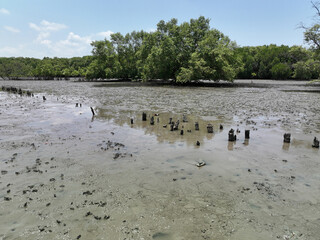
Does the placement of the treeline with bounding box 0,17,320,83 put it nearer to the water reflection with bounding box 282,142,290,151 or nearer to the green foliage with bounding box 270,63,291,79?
the green foliage with bounding box 270,63,291,79

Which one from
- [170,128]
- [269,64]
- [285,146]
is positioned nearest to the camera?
[285,146]

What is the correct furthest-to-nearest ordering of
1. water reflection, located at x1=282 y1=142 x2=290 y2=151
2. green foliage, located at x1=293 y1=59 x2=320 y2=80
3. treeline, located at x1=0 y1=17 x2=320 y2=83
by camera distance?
treeline, located at x1=0 y1=17 x2=320 y2=83
green foliage, located at x1=293 y1=59 x2=320 y2=80
water reflection, located at x1=282 y1=142 x2=290 y2=151

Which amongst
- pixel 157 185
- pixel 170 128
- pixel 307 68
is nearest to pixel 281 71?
pixel 307 68

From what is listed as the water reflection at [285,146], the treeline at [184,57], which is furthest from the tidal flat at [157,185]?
the treeline at [184,57]

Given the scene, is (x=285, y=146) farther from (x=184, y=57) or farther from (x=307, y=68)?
(x=184, y=57)

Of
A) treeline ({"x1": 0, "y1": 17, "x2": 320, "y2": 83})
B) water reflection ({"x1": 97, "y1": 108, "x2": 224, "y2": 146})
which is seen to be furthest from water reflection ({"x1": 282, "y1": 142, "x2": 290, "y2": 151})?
treeline ({"x1": 0, "y1": 17, "x2": 320, "y2": 83})

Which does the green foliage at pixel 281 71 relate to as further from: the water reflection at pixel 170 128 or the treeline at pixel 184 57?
the water reflection at pixel 170 128

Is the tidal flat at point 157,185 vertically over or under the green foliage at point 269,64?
under

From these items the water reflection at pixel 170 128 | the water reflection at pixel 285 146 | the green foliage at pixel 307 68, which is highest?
the green foliage at pixel 307 68

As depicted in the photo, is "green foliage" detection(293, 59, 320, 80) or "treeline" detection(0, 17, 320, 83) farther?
"treeline" detection(0, 17, 320, 83)

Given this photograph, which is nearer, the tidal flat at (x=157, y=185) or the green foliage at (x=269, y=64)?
the tidal flat at (x=157, y=185)

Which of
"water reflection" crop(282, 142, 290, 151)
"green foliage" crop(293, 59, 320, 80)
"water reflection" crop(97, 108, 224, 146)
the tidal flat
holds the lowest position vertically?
the tidal flat

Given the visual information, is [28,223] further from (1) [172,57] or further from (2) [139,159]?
(1) [172,57]

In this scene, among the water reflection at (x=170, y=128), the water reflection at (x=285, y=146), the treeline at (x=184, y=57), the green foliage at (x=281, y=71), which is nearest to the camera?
the water reflection at (x=285, y=146)
